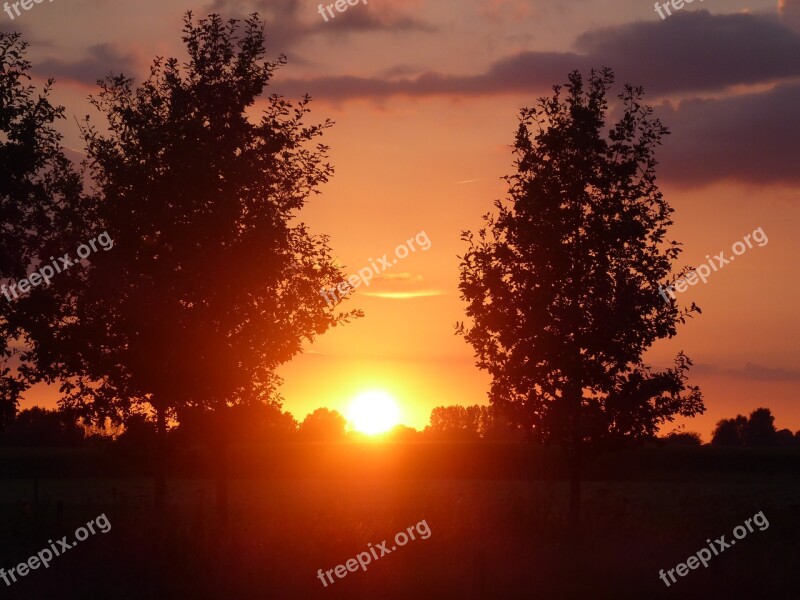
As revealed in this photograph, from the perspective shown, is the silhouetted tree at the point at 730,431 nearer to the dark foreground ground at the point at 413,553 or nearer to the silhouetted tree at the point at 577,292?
the dark foreground ground at the point at 413,553

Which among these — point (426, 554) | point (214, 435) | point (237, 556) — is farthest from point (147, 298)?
point (426, 554)

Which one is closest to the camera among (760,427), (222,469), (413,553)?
(413,553)

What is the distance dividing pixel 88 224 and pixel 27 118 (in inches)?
177

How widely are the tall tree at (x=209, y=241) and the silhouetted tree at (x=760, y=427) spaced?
174 metres

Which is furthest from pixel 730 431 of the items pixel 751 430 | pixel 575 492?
pixel 575 492

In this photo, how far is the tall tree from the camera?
30219 mm

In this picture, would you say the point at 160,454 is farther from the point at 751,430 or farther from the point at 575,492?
the point at 751,430

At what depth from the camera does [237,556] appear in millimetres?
22688

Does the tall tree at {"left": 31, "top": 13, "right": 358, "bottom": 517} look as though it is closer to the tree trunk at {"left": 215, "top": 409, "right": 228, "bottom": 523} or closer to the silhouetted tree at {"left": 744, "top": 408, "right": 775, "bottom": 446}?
the tree trunk at {"left": 215, "top": 409, "right": 228, "bottom": 523}

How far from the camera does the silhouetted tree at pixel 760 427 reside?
190 m

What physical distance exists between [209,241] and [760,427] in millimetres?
182365

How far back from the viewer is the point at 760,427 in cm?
19300

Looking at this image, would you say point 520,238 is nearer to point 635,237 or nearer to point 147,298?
point 635,237

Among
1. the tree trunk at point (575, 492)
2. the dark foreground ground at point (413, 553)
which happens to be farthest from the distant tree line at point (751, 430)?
the tree trunk at point (575, 492)
